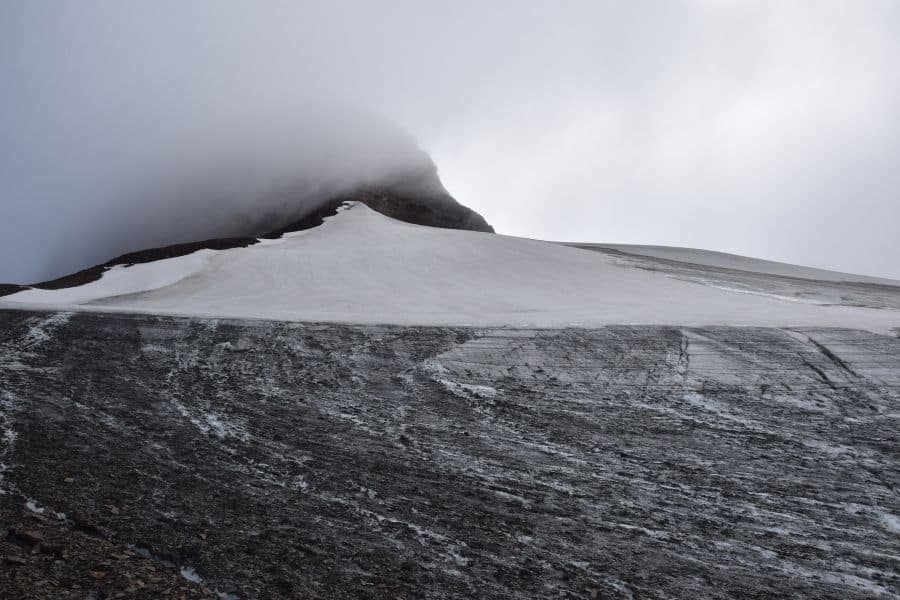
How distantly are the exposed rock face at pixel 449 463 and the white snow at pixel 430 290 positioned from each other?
56.2 inches

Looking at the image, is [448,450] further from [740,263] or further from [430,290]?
[740,263]

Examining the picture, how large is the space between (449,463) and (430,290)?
9.26m

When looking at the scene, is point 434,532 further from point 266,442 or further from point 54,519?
point 54,519

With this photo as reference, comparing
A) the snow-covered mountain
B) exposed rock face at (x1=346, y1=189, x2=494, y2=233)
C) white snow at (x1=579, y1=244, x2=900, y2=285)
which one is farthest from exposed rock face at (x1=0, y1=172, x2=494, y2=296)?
the snow-covered mountain

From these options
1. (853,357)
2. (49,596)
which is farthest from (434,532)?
(853,357)

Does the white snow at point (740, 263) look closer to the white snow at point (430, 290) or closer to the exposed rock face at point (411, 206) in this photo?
the white snow at point (430, 290)

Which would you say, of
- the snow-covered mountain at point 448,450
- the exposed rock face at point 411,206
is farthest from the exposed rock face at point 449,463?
the exposed rock face at point 411,206

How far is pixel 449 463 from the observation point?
6836 mm

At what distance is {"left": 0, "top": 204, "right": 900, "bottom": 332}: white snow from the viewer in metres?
12.3

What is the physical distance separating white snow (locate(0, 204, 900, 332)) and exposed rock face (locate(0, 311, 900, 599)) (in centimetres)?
143

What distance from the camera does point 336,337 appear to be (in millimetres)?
10883

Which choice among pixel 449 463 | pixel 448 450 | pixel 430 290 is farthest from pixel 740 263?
pixel 449 463

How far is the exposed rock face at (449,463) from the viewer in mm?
4895

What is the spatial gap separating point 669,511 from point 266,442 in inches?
177
